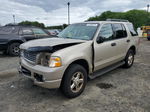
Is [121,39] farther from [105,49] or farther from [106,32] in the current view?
[105,49]

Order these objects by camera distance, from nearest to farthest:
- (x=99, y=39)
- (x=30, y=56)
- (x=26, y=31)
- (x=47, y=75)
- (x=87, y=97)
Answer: (x=47, y=75) < (x=30, y=56) < (x=87, y=97) < (x=99, y=39) < (x=26, y=31)

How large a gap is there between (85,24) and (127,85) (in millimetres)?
2192

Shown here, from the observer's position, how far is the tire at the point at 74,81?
2736mm

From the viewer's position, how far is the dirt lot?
2.63 meters

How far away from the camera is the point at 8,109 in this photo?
260 cm

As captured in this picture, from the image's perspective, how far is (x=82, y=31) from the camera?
374cm

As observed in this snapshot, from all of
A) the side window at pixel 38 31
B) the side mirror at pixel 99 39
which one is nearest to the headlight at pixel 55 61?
the side mirror at pixel 99 39

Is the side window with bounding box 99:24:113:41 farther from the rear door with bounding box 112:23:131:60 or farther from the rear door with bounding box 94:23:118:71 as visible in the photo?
the rear door with bounding box 112:23:131:60

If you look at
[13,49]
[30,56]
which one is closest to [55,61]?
[30,56]

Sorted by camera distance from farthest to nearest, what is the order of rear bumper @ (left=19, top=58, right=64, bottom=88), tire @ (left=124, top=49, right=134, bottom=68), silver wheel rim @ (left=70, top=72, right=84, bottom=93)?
tire @ (left=124, top=49, right=134, bottom=68)
silver wheel rim @ (left=70, top=72, right=84, bottom=93)
rear bumper @ (left=19, top=58, right=64, bottom=88)

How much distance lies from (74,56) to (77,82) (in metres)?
0.65

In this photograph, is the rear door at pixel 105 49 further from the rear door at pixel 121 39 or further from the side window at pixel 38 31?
the side window at pixel 38 31

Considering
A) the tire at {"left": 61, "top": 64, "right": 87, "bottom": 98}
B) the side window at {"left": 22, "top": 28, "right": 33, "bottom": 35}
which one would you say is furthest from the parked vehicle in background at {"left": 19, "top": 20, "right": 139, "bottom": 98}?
the side window at {"left": 22, "top": 28, "right": 33, "bottom": 35}

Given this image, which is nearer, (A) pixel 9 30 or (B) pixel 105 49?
(B) pixel 105 49
